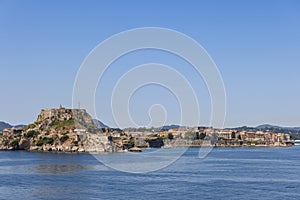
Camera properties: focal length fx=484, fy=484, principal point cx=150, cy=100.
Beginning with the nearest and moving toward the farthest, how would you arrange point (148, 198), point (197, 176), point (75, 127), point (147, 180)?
point (148, 198) < point (147, 180) < point (197, 176) < point (75, 127)

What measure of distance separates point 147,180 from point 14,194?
571 inches

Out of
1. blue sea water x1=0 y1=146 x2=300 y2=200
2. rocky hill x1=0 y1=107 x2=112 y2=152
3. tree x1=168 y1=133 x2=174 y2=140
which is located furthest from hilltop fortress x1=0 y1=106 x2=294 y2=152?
blue sea water x1=0 y1=146 x2=300 y2=200

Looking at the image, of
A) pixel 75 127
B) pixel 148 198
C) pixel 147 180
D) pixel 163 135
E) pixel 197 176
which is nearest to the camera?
pixel 148 198

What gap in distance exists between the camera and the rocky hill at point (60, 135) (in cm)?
12149

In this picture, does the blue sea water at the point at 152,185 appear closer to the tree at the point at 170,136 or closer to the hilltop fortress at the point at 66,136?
the hilltop fortress at the point at 66,136

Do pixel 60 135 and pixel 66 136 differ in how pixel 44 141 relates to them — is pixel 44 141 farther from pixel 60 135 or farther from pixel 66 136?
pixel 66 136

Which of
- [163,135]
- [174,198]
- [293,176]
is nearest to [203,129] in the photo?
[163,135]

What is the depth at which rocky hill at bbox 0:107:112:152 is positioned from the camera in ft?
399

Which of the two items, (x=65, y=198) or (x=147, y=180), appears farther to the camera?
(x=147, y=180)

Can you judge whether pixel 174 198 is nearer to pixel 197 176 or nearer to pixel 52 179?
pixel 197 176

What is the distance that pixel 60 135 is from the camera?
13125 cm

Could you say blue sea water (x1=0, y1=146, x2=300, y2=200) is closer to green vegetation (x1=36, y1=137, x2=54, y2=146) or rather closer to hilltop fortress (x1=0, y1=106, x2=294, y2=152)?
hilltop fortress (x1=0, y1=106, x2=294, y2=152)

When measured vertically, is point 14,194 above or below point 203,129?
below

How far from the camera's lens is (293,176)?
53.8 metres
